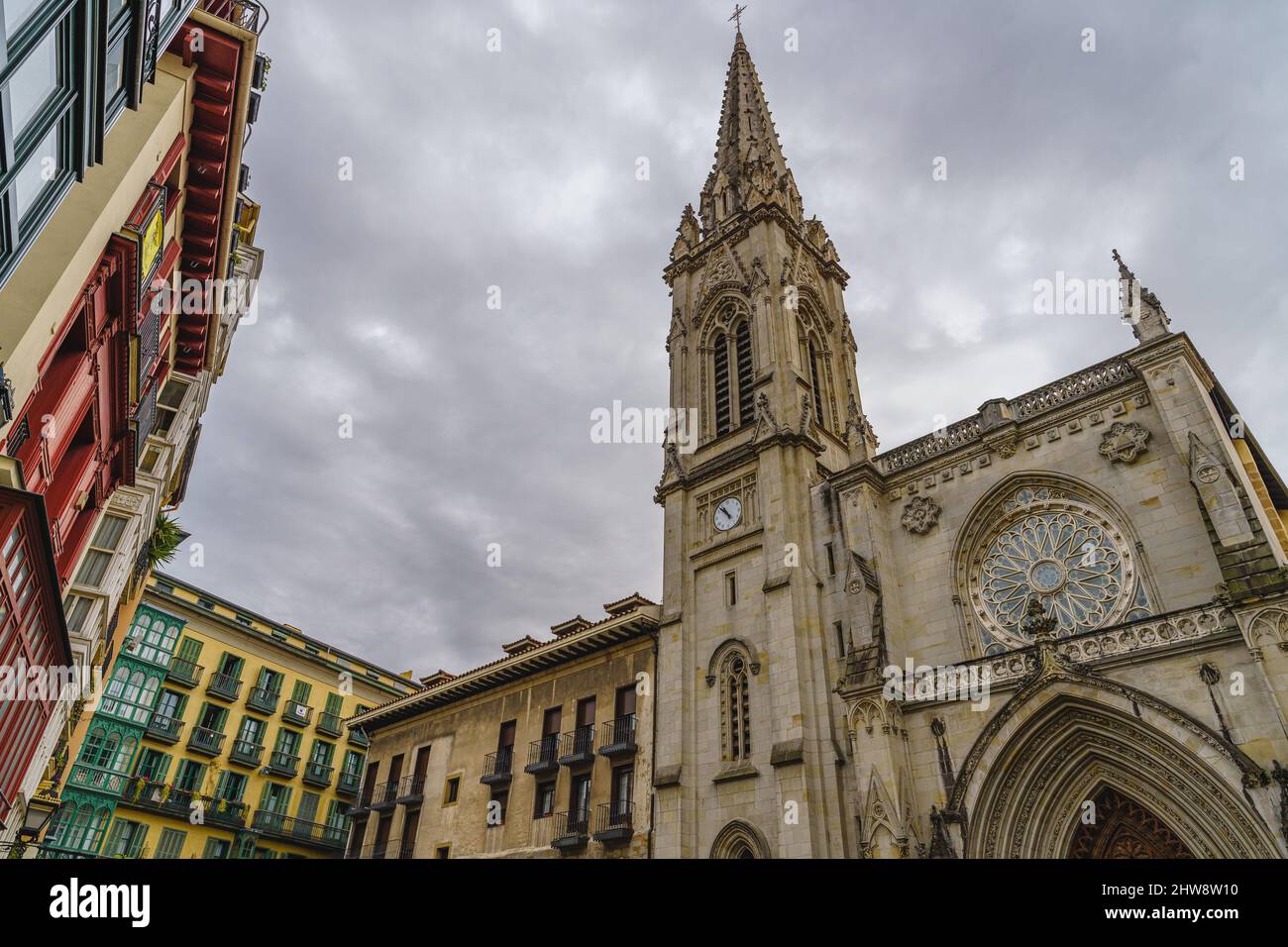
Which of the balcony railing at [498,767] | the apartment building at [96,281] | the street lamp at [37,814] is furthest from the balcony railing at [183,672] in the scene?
the balcony railing at [498,767]

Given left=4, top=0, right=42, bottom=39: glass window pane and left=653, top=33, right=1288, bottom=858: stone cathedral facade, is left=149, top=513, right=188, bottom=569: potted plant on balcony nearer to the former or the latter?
left=653, top=33, right=1288, bottom=858: stone cathedral facade

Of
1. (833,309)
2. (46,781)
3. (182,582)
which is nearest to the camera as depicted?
(46,781)

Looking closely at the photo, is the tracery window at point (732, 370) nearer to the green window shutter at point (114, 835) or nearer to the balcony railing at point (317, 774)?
the balcony railing at point (317, 774)

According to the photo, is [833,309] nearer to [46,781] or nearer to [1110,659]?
[1110,659]

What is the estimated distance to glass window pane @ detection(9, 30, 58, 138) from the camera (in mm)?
7172

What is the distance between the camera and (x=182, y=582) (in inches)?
1592

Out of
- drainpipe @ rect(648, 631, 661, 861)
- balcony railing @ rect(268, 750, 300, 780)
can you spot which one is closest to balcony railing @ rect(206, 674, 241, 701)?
balcony railing @ rect(268, 750, 300, 780)

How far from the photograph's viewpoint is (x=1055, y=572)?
2070cm

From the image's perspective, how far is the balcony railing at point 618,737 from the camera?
1040 inches

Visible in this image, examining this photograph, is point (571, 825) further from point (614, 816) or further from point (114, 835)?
point (114, 835)

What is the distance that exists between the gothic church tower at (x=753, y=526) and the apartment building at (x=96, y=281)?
16174mm

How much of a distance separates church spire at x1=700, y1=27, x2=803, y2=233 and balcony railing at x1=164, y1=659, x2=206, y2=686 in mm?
32452

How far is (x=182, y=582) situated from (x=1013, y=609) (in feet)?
126
